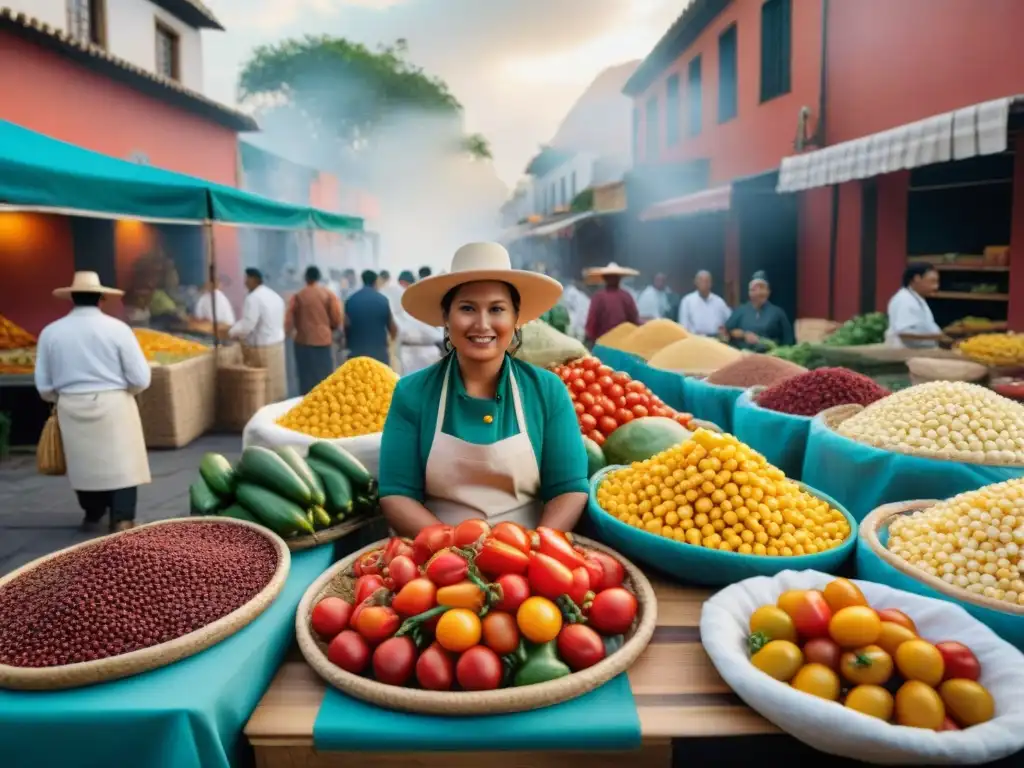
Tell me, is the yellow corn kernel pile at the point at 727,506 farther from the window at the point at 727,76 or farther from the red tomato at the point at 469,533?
the window at the point at 727,76

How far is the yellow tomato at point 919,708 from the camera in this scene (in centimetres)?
146

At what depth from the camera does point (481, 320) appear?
2234 millimetres

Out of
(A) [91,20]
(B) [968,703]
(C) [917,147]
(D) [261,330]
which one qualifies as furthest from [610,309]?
(A) [91,20]

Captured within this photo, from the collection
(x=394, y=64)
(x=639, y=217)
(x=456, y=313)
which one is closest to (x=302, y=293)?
(x=456, y=313)

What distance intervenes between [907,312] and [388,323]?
5487 mm

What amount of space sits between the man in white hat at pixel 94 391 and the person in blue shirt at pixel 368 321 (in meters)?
3.53

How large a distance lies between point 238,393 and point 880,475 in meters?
7.24

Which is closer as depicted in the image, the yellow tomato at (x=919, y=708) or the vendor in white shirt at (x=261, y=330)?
the yellow tomato at (x=919, y=708)

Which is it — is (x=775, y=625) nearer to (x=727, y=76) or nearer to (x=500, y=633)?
A: (x=500, y=633)

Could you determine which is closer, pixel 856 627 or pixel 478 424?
pixel 856 627

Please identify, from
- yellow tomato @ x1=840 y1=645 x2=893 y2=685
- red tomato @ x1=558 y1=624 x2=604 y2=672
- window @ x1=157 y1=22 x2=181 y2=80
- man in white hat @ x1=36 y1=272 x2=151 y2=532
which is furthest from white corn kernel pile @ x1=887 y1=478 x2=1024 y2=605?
window @ x1=157 y1=22 x2=181 y2=80

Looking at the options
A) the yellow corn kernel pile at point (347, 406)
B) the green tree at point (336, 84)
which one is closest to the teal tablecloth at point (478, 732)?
the yellow corn kernel pile at point (347, 406)

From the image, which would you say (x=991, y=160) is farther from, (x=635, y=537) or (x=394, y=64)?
(x=394, y=64)

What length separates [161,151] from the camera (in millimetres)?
13195
